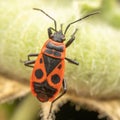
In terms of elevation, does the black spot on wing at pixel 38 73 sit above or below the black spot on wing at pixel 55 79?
above

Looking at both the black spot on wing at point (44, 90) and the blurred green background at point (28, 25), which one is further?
the blurred green background at point (28, 25)

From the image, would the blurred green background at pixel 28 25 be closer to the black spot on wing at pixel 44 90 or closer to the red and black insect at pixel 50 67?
the red and black insect at pixel 50 67

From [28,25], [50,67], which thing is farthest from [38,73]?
[28,25]

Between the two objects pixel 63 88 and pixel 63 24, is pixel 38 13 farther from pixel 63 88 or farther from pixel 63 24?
pixel 63 88

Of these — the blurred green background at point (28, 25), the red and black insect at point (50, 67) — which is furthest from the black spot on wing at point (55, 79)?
the blurred green background at point (28, 25)

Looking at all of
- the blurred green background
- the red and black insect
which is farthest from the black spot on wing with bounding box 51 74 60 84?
the blurred green background

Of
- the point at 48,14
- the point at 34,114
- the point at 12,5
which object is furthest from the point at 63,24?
the point at 34,114
